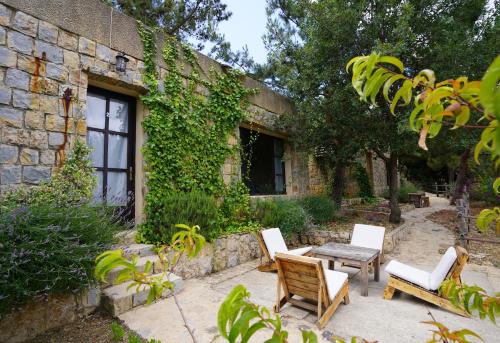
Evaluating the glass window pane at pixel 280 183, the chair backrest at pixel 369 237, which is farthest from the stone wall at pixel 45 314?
the glass window pane at pixel 280 183

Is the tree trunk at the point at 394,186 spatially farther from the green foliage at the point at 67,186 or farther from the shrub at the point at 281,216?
the green foliage at the point at 67,186

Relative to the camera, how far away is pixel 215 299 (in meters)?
3.18

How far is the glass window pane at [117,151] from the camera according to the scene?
160 inches

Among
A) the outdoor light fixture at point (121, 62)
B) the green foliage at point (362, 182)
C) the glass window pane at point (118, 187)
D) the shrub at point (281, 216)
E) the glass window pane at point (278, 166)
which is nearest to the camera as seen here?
the outdoor light fixture at point (121, 62)

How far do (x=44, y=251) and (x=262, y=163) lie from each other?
17.0ft

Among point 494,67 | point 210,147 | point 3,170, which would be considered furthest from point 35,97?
point 494,67

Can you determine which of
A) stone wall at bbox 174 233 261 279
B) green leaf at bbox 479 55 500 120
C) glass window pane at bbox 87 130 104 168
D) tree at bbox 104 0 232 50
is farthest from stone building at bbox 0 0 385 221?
tree at bbox 104 0 232 50

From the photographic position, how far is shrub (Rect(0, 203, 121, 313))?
2.07m

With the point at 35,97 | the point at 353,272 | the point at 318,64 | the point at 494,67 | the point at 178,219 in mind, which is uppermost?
the point at 318,64

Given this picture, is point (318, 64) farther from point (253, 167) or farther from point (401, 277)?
point (401, 277)

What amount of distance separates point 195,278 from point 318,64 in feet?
16.8

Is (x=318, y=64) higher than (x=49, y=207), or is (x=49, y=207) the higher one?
(x=318, y=64)

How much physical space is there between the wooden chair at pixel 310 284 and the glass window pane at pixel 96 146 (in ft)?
9.03

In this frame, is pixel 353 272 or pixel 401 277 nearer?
pixel 401 277
